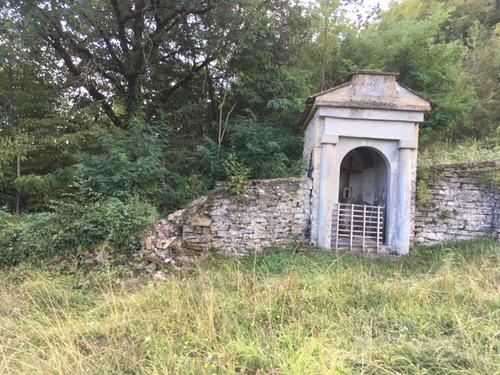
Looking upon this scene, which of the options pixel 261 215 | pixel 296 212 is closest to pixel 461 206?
pixel 296 212

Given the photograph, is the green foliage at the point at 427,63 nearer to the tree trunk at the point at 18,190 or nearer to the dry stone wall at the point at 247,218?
the dry stone wall at the point at 247,218

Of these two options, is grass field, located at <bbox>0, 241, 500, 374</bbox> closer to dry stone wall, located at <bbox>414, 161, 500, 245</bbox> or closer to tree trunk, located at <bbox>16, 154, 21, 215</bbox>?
dry stone wall, located at <bbox>414, 161, 500, 245</bbox>

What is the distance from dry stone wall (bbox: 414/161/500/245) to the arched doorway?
938mm

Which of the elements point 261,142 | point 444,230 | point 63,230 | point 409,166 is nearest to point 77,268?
point 63,230

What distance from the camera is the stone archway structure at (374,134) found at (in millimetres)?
7918

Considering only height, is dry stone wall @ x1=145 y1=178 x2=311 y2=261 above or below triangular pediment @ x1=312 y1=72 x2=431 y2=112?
below

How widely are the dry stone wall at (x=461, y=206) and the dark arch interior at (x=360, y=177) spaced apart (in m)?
1.53

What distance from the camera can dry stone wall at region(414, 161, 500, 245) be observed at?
Answer: 8031 mm

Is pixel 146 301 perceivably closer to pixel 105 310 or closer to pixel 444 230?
pixel 105 310

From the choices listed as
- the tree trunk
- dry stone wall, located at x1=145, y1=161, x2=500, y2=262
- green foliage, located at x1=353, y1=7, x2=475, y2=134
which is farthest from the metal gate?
the tree trunk

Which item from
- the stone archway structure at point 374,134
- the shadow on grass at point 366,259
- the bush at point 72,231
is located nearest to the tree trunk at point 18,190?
the bush at point 72,231

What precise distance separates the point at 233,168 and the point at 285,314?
15.3 ft

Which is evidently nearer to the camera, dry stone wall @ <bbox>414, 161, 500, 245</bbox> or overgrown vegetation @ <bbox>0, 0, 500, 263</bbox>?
dry stone wall @ <bbox>414, 161, 500, 245</bbox>

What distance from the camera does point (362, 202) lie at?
10031 mm
